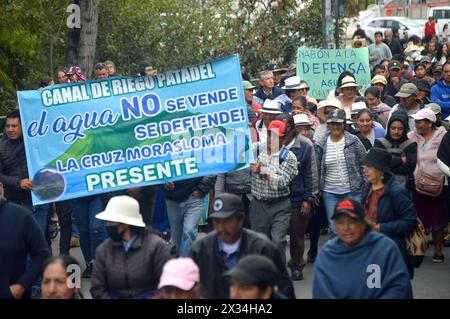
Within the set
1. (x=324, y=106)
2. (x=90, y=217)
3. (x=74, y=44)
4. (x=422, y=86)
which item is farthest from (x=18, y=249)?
(x=74, y=44)

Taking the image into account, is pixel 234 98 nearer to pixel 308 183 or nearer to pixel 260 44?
pixel 308 183

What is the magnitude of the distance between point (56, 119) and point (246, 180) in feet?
6.94

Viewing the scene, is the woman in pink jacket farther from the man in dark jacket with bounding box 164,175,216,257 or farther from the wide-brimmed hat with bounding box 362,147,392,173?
the wide-brimmed hat with bounding box 362,147,392,173

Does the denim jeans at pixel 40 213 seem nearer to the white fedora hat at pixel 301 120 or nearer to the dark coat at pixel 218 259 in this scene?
the white fedora hat at pixel 301 120

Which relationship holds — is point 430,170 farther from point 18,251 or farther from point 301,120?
point 18,251

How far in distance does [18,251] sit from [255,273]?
Answer: 2.61 metres

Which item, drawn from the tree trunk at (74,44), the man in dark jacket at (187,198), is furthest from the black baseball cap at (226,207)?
the tree trunk at (74,44)

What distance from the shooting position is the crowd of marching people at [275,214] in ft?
25.1

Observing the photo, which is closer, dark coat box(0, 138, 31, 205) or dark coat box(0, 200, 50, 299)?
dark coat box(0, 200, 50, 299)

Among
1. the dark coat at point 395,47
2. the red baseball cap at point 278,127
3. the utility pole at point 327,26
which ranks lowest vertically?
the dark coat at point 395,47

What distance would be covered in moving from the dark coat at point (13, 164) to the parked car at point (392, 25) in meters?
31.3

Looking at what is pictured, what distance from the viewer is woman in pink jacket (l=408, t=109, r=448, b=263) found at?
41.5 feet

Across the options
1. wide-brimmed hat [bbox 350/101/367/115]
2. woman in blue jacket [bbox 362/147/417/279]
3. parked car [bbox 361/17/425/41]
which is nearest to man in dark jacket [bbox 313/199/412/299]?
woman in blue jacket [bbox 362/147/417/279]

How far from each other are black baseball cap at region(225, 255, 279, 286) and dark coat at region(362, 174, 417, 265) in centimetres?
282
